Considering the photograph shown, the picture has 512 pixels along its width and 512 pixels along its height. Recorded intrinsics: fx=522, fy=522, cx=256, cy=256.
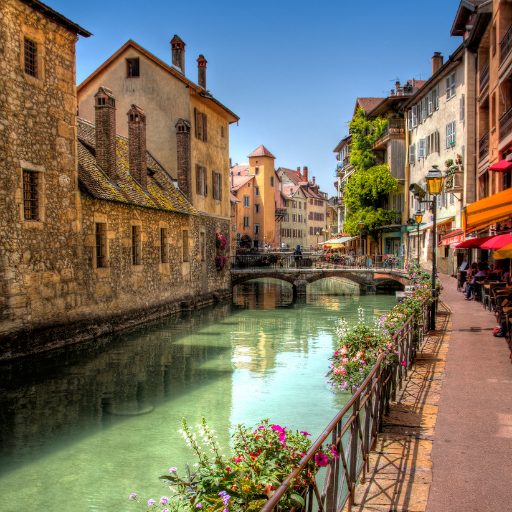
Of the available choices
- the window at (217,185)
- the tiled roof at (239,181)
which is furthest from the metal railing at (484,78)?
the tiled roof at (239,181)

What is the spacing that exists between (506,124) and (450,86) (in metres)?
11.9

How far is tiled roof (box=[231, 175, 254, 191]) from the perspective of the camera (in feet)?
208

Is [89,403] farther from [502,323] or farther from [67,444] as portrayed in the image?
[502,323]

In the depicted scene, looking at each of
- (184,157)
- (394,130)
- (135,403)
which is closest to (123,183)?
(184,157)

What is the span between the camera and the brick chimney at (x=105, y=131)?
18.2 meters

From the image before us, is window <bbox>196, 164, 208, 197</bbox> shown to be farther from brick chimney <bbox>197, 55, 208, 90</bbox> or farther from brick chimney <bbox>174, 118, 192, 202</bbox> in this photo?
brick chimney <bbox>197, 55, 208, 90</bbox>

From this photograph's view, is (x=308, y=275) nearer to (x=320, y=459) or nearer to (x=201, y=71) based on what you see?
(x=201, y=71)

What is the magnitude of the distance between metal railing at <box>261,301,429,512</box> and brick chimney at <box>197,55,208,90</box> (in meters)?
24.3

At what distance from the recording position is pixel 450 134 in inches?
1114

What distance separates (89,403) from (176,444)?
10.4 ft

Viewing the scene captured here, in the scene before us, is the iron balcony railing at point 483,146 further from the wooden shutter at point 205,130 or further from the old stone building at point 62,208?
the old stone building at point 62,208

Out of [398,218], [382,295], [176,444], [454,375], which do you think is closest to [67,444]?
[176,444]

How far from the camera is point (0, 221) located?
1215 cm

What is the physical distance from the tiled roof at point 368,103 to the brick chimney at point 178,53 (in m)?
22.7
